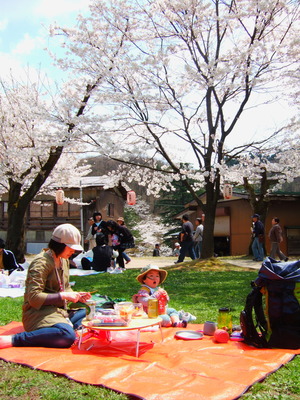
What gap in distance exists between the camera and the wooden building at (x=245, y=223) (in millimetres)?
21031

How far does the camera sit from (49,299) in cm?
377

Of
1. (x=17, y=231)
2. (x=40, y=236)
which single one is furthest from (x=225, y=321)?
(x=40, y=236)

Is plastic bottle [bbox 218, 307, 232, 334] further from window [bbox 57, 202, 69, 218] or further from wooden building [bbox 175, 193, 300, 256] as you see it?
window [bbox 57, 202, 69, 218]

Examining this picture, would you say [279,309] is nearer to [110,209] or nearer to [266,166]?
[266,166]

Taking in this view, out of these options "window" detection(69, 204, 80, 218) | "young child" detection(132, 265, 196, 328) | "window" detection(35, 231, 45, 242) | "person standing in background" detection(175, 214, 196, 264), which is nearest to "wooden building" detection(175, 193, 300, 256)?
"person standing in background" detection(175, 214, 196, 264)

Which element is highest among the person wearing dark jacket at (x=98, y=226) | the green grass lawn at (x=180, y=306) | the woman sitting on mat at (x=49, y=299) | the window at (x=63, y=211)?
the window at (x=63, y=211)

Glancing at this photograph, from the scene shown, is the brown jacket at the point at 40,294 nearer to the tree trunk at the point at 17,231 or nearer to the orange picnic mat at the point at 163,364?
the orange picnic mat at the point at 163,364

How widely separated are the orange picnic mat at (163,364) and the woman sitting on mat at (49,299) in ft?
0.36

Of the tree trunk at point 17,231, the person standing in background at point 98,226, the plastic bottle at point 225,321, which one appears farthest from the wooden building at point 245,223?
the plastic bottle at point 225,321

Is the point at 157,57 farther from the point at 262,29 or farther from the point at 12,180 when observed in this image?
the point at 12,180

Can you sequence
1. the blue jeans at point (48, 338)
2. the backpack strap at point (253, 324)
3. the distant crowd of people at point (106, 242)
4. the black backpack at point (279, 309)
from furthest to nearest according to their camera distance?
the distant crowd of people at point (106, 242), the backpack strap at point (253, 324), the black backpack at point (279, 309), the blue jeans at point (48, 338)

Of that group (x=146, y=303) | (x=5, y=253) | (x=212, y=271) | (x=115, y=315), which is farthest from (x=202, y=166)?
(x=115, y=315)

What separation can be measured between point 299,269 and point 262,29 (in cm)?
984

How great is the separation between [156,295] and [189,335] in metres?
0.64
